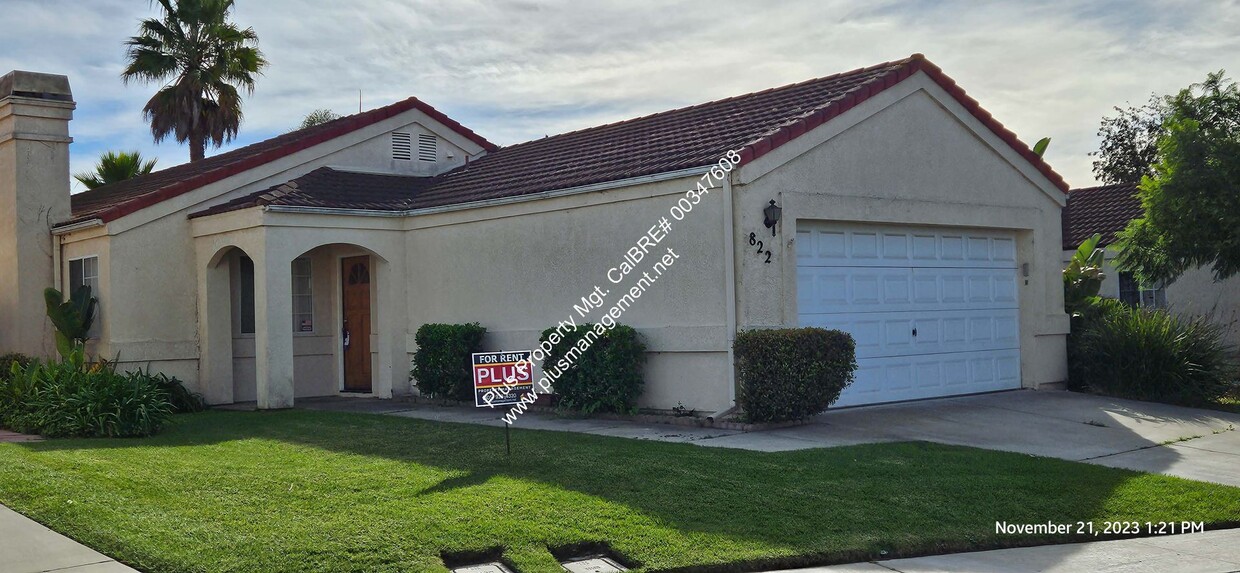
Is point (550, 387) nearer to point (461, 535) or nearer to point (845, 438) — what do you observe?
point (845, 438)

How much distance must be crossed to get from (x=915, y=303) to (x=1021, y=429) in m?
2.74

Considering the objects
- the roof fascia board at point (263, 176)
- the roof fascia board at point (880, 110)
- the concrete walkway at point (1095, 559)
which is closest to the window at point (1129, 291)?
the roof fascia board at point (880, 110)

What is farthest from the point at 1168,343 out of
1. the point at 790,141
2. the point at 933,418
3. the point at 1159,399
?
the point at 790,141

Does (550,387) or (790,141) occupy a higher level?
(790,141)

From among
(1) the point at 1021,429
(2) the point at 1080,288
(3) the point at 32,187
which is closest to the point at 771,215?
(1) the point at 1021,429

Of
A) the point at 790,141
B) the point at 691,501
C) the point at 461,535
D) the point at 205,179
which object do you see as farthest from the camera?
the point at 205,179

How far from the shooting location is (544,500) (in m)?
8.09

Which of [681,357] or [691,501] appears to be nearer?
[691,501]

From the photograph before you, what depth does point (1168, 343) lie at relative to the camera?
1530 cm

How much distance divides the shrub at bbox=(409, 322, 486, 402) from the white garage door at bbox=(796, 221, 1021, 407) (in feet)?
16.2

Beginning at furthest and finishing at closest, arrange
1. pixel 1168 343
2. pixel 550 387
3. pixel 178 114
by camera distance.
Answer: pixel 178 114 → pixel 1168 343 → pixel 550 387

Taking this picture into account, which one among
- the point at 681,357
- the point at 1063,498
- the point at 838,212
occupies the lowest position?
the point at 1063,498

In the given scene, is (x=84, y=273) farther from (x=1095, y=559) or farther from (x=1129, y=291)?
(x=1129, y=291)

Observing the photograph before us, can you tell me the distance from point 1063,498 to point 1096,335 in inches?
332
